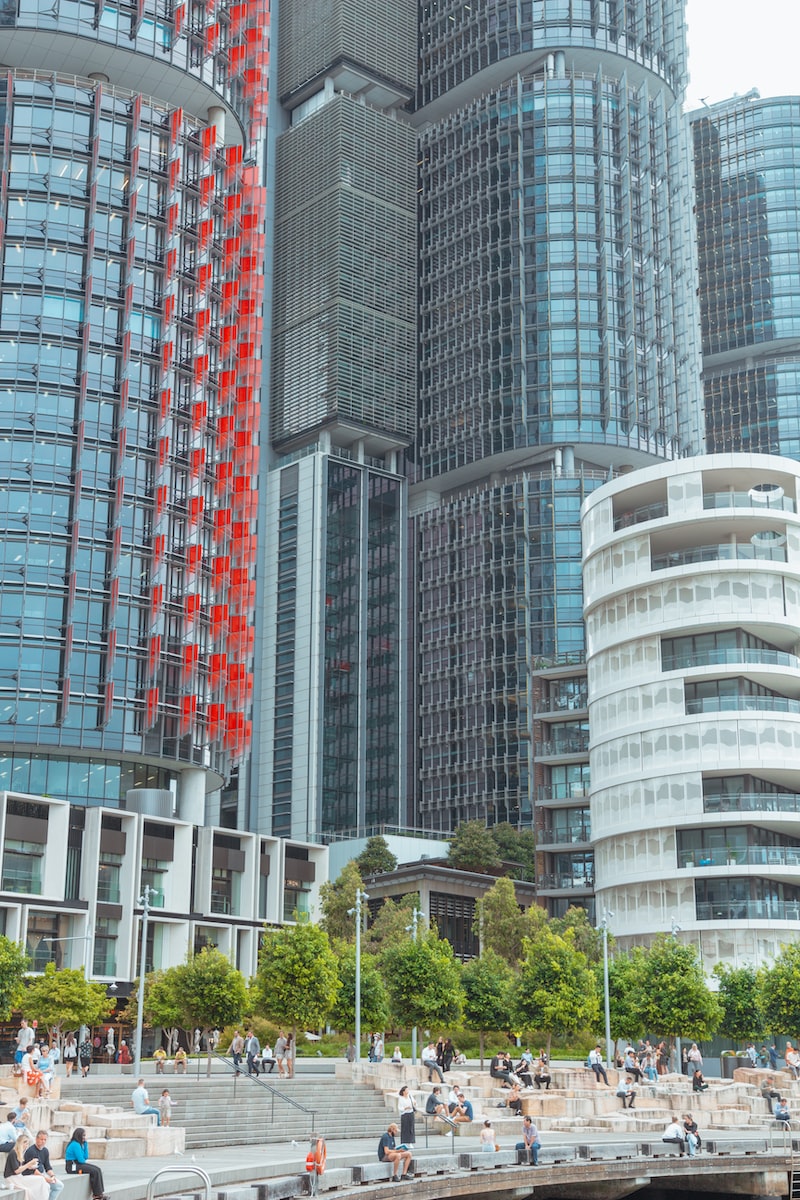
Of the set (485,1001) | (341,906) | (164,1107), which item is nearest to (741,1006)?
(485,1001)

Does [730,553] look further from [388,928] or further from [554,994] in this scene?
[554,994]

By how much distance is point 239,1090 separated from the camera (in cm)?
4941

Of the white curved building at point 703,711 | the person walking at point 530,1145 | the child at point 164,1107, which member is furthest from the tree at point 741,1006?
the child at point 164,1107

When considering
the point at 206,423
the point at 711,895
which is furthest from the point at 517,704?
the point at 711,895

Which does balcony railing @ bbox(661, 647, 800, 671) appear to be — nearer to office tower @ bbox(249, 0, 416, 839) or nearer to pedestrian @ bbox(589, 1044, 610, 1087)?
pedestrian @ bbox(589, 1044, 610, 1087)

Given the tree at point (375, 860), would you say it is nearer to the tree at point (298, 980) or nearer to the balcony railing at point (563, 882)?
the balcony railing at point (563, 882)

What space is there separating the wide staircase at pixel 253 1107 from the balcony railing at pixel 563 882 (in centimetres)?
5675

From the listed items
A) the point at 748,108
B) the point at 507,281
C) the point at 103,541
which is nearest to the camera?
the point at 103,541

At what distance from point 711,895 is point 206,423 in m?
50.1

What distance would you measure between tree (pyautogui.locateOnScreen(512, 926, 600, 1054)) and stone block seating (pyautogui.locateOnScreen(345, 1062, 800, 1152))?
4158 millimetres

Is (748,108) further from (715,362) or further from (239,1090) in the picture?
(239,1090)

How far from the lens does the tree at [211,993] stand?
209 feet

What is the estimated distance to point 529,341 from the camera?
143 m

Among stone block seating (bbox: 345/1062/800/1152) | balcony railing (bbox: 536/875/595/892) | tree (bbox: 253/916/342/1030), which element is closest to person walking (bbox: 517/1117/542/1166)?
stone block seating (bbox: 345/1062/800/1152)
